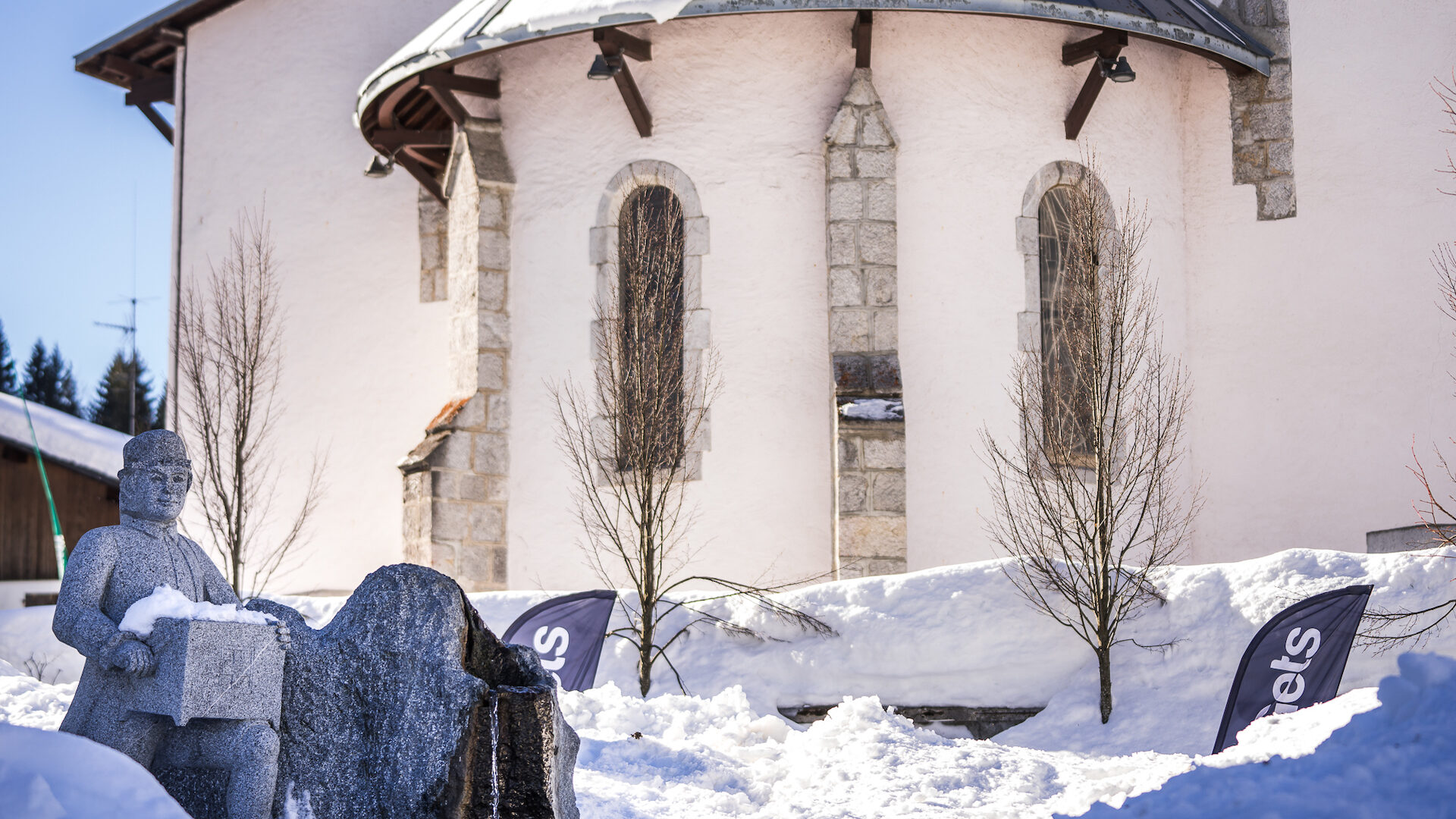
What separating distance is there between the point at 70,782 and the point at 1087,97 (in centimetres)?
1014

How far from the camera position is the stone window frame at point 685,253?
453 inches

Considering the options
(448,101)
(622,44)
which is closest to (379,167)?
(448,101)

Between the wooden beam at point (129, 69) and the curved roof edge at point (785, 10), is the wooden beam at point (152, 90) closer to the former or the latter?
the wooden beam at point (129, 69)

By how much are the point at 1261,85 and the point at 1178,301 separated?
2.24m

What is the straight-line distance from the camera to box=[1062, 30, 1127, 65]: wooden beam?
37.3 feet

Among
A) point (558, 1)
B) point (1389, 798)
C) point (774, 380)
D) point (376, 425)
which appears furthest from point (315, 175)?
point (1389, 798)

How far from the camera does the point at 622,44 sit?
11320mm

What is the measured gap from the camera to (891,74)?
38.0 ft

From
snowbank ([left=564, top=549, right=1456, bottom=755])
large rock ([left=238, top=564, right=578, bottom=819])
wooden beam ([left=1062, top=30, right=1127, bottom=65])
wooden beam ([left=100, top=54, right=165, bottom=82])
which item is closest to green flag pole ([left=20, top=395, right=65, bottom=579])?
large rock ([left=238, top=564, right=578, bottom=819])

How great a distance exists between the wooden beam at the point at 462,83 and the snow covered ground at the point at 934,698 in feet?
15.4

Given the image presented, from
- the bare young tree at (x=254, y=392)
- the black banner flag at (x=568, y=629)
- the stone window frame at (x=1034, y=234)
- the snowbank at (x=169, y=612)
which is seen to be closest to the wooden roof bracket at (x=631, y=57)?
the stone window frame at (x=1034, y=234)

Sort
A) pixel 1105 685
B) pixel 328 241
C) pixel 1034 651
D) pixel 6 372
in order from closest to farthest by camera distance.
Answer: pixel 1105 685 < pixel 1034 651 < pixel 328 241 < pixel 6 372

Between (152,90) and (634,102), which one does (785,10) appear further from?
(152,90)

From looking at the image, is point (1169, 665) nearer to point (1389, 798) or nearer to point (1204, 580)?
point (1204, 580)
